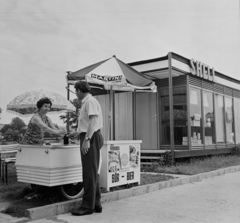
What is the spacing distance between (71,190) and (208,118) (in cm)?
859

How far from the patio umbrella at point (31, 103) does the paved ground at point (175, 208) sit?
3349 mm

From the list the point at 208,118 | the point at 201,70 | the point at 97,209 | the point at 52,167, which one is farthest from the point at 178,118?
the point at 52,167

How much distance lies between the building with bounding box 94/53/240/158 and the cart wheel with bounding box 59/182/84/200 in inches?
207

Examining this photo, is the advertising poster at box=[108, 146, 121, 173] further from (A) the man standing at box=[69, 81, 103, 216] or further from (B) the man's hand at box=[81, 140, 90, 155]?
(B) the man's hand at box=[81, 140, 90, 155]

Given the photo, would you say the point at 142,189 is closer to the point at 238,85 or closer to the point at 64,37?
the point at 64,37

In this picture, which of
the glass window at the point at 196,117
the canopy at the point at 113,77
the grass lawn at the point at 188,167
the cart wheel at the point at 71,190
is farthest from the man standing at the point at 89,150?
the glass window at the point at 196,117

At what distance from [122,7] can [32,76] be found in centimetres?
483

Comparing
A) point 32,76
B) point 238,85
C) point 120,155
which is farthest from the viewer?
point 238,85

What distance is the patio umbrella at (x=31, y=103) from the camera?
7082mm

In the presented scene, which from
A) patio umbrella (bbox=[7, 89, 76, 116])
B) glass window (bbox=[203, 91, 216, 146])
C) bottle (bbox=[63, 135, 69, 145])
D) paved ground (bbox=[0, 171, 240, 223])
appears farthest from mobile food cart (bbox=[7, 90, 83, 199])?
glass window (bbox=[203, 91, 216, 146])

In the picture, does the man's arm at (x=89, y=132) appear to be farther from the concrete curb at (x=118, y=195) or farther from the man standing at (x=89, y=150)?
the concrete curb at (x=118, y=195)

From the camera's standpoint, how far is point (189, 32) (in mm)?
8086

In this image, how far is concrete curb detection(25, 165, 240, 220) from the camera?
159 inches

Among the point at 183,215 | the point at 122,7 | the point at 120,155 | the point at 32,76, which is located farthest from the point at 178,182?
the point at 32,76
